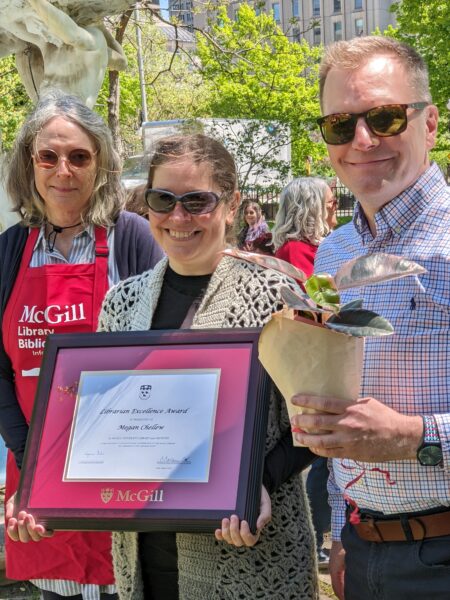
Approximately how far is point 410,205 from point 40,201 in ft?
5.06

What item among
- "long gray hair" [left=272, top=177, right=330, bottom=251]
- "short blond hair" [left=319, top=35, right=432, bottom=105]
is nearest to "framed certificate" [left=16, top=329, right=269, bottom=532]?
"short blond hair" [left=319, top=35, right=432, bottom=105]

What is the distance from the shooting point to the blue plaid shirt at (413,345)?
1.89 metres

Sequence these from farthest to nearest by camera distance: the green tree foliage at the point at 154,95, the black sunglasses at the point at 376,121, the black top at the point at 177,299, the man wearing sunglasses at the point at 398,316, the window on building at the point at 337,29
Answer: the window on building at the point at 337,29 → the green tree foliage at the point at 154,95 → the black top at the point at 177,299 → the black sunglasses at the point at 376,121 → the man wearing sunglasses at the point at 398,316

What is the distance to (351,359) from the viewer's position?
166 cm

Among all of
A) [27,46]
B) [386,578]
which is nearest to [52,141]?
[386,578]

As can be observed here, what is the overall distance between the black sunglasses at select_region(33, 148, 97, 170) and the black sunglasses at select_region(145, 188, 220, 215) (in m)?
0.67

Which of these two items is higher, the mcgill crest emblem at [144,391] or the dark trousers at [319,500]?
the mcgill crest emblem at [144,391]

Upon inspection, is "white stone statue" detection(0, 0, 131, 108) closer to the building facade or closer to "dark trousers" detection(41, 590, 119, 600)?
"dark trousers" detection(41, 590, 119, 600)

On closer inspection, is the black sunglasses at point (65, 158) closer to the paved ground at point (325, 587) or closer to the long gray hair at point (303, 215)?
the paved ground at point (325, 587)

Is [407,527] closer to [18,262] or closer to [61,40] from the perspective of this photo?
[18,262]

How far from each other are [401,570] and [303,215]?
3890 mm

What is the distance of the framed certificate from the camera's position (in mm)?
2072

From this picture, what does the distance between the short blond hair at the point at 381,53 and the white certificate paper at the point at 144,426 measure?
873mm
